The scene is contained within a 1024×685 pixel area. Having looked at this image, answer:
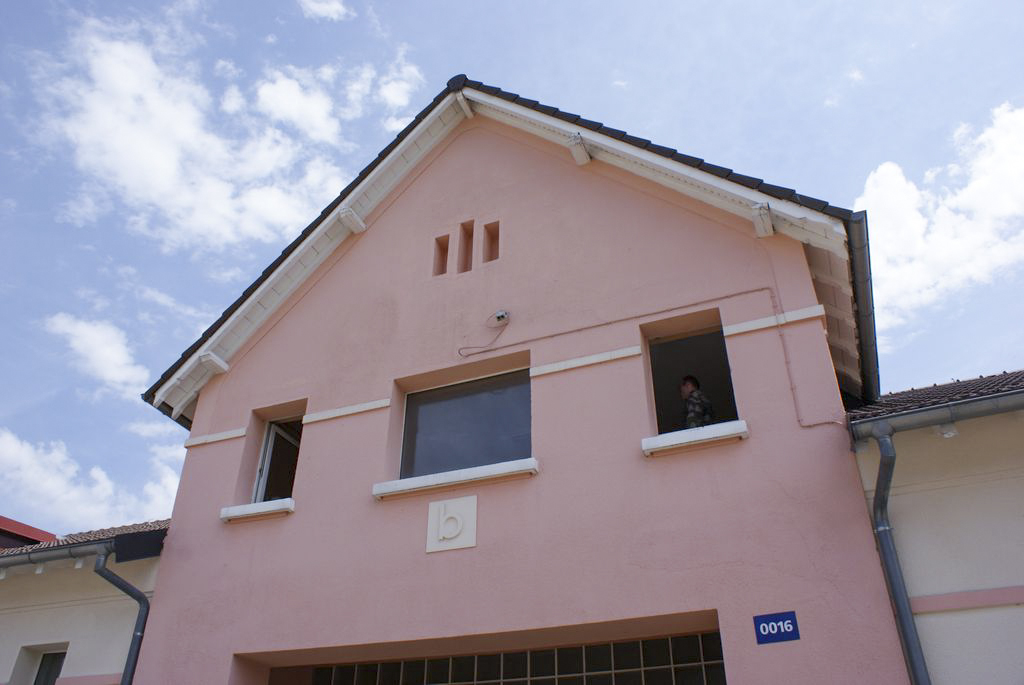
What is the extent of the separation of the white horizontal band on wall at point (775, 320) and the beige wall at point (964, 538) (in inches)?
60.4

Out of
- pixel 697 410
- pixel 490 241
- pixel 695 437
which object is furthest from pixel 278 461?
pixel 695 437

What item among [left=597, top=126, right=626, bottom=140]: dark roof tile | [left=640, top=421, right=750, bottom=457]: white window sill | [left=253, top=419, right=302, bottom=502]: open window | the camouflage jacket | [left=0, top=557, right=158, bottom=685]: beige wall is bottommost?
[left=0, top=557, right=158, bottom=685]: beige wall

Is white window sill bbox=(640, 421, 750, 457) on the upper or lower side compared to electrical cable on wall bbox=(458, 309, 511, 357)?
lower

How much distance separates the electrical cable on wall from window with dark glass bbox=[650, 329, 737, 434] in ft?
5.84

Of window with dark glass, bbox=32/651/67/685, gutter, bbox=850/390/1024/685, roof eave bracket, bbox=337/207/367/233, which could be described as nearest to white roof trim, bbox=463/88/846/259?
gutter, bbox=850/390/1024/685

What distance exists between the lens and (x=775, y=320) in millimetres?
8531

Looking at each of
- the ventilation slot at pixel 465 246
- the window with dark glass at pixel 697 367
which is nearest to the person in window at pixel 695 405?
the window with dark glass at pixel 697 367

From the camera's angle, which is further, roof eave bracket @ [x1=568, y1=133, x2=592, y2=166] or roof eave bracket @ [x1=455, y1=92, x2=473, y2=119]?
roof eave bracket @ [x1=455, y1=92, x2=473, y2=119]

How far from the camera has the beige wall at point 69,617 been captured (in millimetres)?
10094

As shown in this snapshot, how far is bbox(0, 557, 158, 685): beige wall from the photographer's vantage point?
10094mm

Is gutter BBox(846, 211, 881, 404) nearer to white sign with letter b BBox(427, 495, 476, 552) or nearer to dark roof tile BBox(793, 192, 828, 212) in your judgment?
dark roof tile BBox(793, 192, 828, 212)

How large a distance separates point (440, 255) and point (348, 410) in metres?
2.53

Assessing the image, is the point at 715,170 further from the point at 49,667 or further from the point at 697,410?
the point at 49,667

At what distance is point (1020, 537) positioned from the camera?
6.79 m
